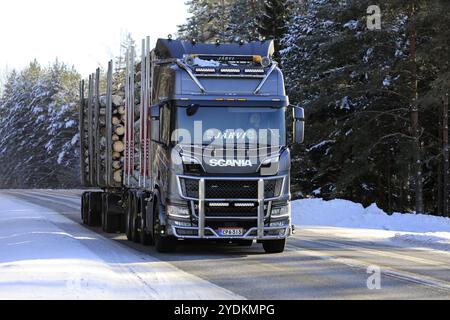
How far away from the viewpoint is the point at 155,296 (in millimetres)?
9414

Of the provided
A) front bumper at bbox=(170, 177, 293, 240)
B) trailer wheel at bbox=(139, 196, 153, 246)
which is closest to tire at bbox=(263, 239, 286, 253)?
front bumper at bbox=(170, 177, 293, 240)

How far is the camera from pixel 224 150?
1414 cm

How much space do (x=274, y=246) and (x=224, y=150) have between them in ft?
8.00

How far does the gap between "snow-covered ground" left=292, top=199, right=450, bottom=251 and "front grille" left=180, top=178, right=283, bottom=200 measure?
534 cm

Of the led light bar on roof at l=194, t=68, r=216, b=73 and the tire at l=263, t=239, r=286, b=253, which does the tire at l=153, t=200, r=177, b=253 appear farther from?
the led light bar on roof at l=194, t=68, r=216, b=73

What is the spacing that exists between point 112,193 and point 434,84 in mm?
13575

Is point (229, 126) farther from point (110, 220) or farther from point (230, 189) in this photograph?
point (110, 220)

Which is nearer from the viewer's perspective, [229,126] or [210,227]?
[210,227]

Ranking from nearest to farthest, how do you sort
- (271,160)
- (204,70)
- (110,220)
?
(271,160) < (204,70) < (110,220)

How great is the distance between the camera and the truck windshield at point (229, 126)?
561 inches

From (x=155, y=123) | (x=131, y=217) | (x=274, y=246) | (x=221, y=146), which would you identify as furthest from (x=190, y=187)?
(x=131, y=217)

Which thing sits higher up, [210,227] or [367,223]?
[210,227]

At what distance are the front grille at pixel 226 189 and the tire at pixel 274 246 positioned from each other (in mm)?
1473

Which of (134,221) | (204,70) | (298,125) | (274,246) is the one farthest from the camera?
(134,221)
